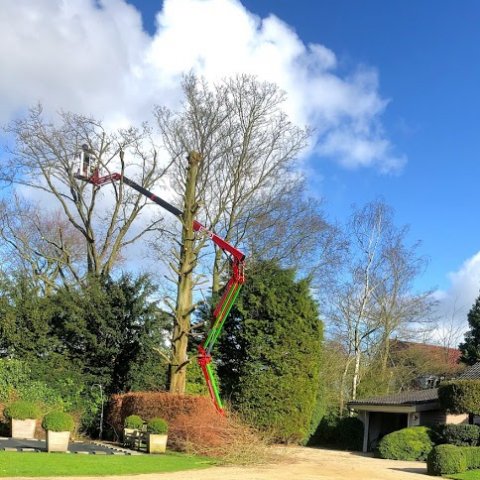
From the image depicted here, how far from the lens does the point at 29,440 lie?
17.8 metres

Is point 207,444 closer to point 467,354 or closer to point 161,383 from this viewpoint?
point 161,383

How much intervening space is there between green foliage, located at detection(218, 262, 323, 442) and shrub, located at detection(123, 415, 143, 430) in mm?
6880

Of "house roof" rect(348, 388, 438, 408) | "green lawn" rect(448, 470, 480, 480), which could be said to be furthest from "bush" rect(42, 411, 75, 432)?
"house roof" rect(348, 388, 438, 408)

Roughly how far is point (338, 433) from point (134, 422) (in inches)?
572

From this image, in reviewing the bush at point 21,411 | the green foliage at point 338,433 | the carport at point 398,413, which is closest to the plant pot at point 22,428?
the bush at point 21,411

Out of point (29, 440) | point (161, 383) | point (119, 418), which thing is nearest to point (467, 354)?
point (161, 383)

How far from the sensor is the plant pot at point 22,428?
59.3 ft

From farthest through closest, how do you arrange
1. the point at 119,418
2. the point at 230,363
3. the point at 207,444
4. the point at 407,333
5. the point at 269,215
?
the point at 407,333, the point at 269,215, the point at 230,363, the point at 119,418, the point at 207,444

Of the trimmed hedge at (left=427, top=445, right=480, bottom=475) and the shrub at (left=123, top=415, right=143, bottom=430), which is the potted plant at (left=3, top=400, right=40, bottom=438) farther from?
the trimmed hedge at (left=427, top=445, right=480, bottom=475)

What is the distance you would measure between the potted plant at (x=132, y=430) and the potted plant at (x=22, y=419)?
2931 mm

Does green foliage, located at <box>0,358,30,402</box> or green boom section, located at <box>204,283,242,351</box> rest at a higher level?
green boom section, located at <box>204,283,242,351</box>

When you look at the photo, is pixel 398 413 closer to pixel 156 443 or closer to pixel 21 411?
pixel 156 443

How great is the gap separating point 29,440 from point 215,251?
13416 mm

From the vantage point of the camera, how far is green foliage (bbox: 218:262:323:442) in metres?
26.0
